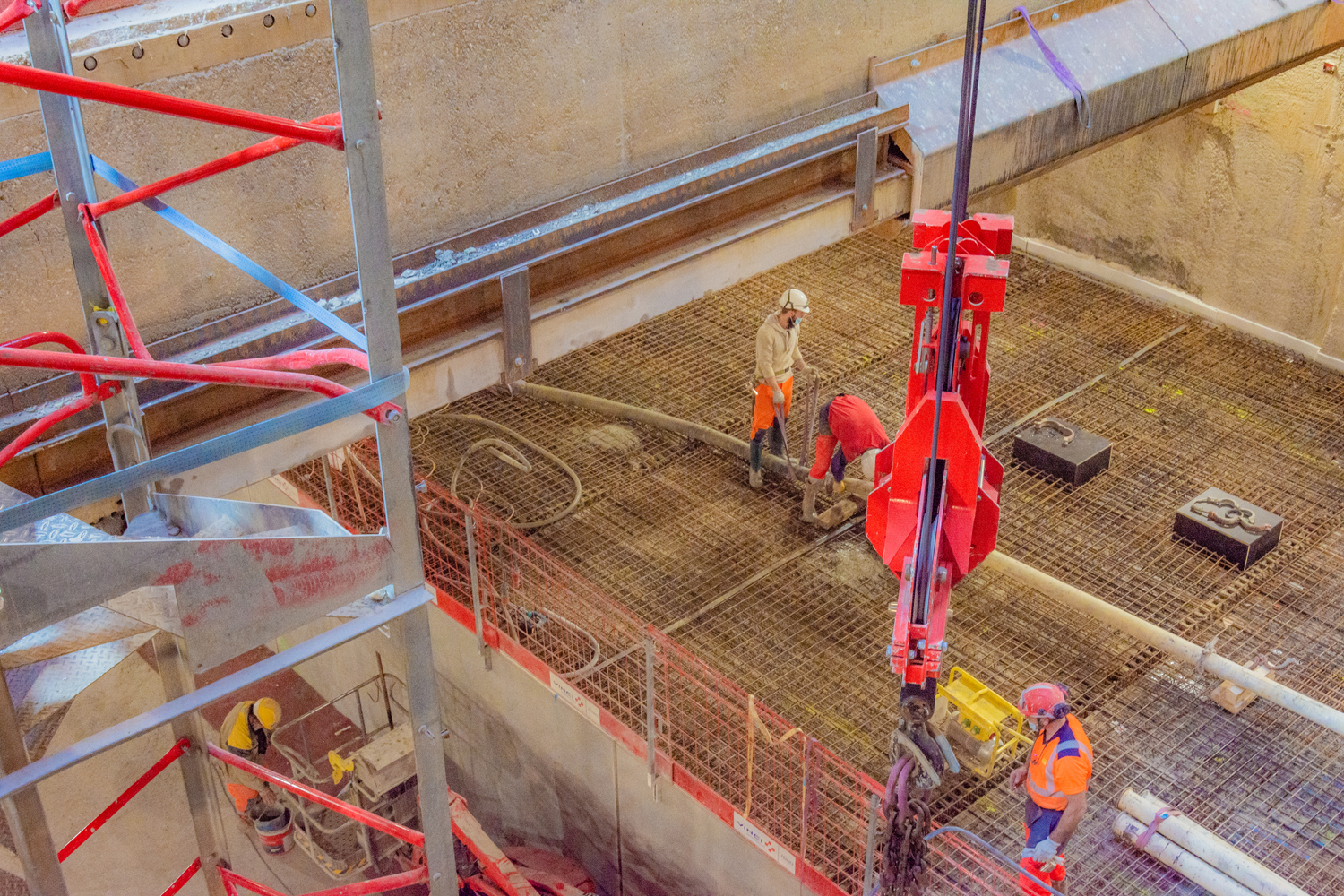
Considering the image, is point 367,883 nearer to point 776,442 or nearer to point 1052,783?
point 1052,783

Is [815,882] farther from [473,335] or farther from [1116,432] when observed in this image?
[1116,432]

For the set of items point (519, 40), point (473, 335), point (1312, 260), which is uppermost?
point (519, 40)

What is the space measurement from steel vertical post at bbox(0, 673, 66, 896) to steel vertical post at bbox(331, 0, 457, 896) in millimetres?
1457

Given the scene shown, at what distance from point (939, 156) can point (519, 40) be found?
320 cm

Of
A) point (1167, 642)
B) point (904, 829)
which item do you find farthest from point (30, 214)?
point (1167, 642)

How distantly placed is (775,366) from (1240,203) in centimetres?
559

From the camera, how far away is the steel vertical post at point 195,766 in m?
6.55

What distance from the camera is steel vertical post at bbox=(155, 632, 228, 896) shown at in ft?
21.5

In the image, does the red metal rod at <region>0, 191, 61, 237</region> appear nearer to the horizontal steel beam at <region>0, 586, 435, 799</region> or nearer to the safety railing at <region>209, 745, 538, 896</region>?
the horizontal steel beam at <region>0, 586, 435, 799</region>

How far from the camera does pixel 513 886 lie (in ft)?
29.0

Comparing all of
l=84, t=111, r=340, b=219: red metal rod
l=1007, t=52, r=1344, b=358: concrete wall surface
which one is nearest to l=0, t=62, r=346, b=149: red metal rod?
l=84, t=111, r=340, b=219: red metal rod

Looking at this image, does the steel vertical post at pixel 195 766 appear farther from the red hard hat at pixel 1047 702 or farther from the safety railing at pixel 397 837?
the red hard hat at pixel 1047 702

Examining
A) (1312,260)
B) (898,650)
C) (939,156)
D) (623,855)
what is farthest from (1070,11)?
(623,855)

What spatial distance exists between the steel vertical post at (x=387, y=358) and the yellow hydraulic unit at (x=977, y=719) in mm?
3422
